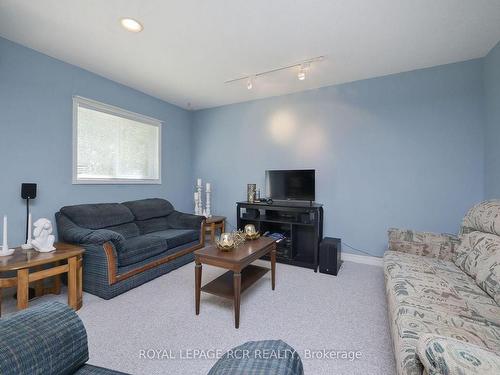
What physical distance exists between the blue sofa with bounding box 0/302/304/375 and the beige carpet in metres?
0.78

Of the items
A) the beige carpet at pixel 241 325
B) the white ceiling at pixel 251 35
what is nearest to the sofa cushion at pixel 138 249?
the beige carpet at pixel 241 325

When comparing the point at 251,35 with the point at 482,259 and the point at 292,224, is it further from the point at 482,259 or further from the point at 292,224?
the point at 482,259

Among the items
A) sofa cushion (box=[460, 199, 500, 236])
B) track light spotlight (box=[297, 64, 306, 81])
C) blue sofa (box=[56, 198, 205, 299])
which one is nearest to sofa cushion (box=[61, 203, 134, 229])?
blue sofa (box=[56, 198, 205, 299])

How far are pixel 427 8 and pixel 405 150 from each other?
164cm

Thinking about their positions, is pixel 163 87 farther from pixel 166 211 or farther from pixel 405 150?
pixel 405 150

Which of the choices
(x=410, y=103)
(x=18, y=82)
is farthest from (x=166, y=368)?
(x=410, y=103)

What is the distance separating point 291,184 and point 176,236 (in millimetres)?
1816

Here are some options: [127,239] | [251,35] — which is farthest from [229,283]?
[251,35]

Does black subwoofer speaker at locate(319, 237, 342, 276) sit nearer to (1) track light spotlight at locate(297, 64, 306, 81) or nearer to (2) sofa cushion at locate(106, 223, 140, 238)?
(1) track light spotlight at locate(297, 64, 306, 81)

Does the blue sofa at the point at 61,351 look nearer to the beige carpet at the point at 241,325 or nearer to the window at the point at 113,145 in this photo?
the beige carpet at the point at 241,325

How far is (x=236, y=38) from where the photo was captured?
91.5 inches

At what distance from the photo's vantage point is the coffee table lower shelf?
6.80 ft

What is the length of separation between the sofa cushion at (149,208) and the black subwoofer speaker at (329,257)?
2462 mm

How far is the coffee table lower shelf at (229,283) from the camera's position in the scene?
2072 mm
